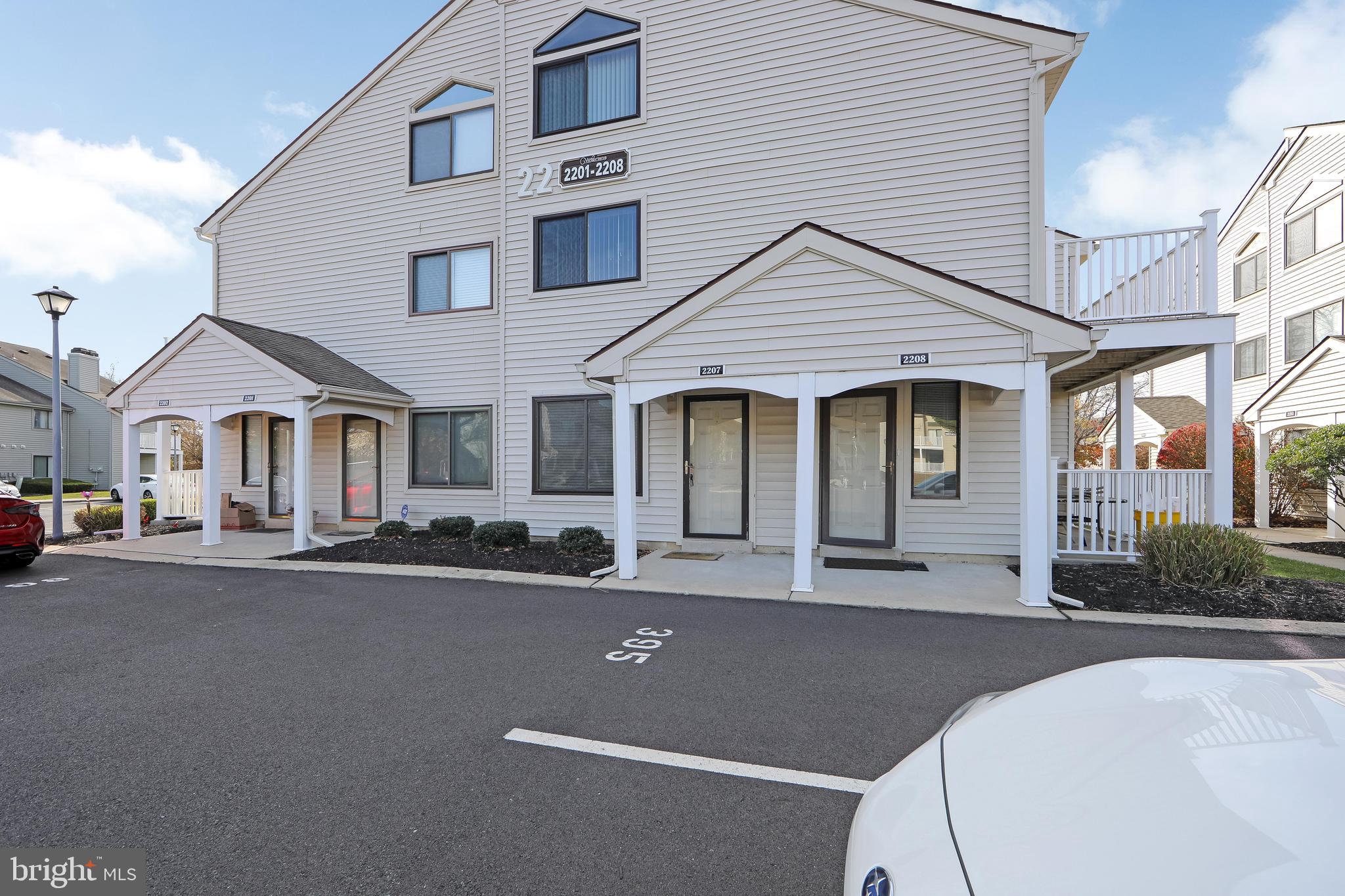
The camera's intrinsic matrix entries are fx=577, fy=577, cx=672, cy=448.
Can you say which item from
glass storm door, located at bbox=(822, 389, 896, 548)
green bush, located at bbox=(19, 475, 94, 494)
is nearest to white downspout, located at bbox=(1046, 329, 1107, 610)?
glass storm door, located at bbox=(822, 389, 896, 548)

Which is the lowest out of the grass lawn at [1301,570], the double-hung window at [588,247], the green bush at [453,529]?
the grass lawn at [1301,570]

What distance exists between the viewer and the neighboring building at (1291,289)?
39.4ft

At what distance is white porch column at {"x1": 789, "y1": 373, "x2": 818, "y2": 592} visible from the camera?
264 inches

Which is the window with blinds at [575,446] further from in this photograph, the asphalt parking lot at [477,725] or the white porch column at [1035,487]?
the white porch column at [1035,487]

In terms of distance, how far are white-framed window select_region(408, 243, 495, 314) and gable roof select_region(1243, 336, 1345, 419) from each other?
16.5 metres

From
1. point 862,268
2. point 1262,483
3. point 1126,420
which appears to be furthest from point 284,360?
point 1262,483

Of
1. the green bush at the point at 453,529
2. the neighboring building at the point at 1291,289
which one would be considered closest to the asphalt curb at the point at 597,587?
the green bush at the point at 453,529

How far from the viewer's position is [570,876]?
7.33ft

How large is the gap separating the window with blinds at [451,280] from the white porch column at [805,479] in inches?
264

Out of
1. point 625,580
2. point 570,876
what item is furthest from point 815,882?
point 625,580

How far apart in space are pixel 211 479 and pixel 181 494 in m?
4.89

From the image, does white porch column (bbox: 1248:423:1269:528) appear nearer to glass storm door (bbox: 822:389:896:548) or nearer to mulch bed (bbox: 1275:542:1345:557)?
mulch bed (bbox: 1275:542:1345:557)

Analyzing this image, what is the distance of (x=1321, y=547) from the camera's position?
31.1ft

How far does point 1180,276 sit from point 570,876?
9884 mm
